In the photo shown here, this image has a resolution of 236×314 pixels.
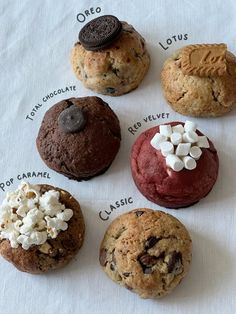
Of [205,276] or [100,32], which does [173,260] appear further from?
[100,32]

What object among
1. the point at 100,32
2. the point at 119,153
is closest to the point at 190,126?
the point at 119,153

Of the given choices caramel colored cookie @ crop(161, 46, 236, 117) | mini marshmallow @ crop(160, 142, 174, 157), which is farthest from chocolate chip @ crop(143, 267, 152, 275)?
caramel colored cookie @ crop(161, 46, 236, 117)

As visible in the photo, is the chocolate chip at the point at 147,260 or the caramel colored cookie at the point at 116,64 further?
the caramel colored cookie at the point at 116,64

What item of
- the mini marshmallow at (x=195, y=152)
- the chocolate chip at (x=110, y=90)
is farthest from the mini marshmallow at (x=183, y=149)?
the chocolate chip at (x=110, y=90)

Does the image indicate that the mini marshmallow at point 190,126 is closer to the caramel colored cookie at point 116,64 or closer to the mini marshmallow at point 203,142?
the mini marshmallow at point 203,142

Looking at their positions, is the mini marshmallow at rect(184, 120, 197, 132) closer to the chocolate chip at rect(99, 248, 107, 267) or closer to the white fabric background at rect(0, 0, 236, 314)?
the white fabric background at rect(0, 0, 236, 314)
